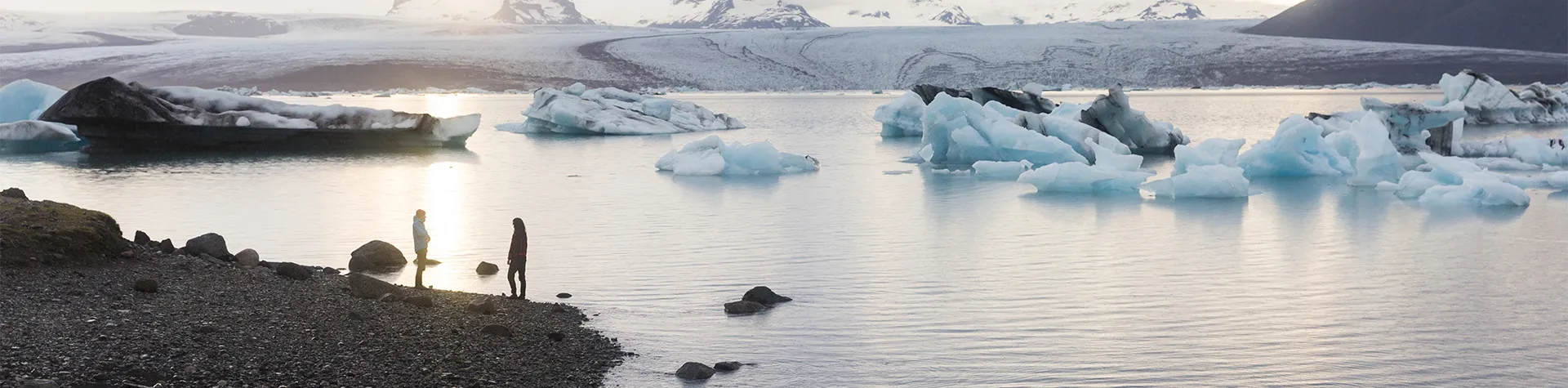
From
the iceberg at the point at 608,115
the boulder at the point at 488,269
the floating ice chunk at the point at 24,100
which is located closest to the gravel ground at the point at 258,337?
the boulder at the point at 488,269

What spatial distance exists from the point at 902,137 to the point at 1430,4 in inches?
3660

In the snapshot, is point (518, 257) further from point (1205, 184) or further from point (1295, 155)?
point (1295, 155)

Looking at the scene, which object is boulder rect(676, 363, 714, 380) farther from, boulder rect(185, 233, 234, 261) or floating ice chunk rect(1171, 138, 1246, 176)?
floating ice chunk rect(1171, 138, 1246, 176)

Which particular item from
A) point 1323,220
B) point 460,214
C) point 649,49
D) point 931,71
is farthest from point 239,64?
point 1323,220

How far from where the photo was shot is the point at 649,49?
277 ft

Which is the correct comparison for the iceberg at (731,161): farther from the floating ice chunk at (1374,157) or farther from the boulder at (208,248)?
the boulder at (208,248)

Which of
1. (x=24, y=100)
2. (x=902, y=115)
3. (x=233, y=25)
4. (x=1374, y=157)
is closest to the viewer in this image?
(x=1374, y=157)

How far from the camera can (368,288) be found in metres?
7.92

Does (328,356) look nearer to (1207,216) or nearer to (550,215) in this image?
(550,215)

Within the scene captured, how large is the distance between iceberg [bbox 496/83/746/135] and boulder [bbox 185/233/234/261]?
22.3m

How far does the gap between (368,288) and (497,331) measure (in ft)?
4.61

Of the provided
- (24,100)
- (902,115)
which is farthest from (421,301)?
(902,115)

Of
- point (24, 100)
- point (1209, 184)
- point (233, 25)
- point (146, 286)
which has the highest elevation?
point (233, 25)

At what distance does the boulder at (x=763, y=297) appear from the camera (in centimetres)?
827
